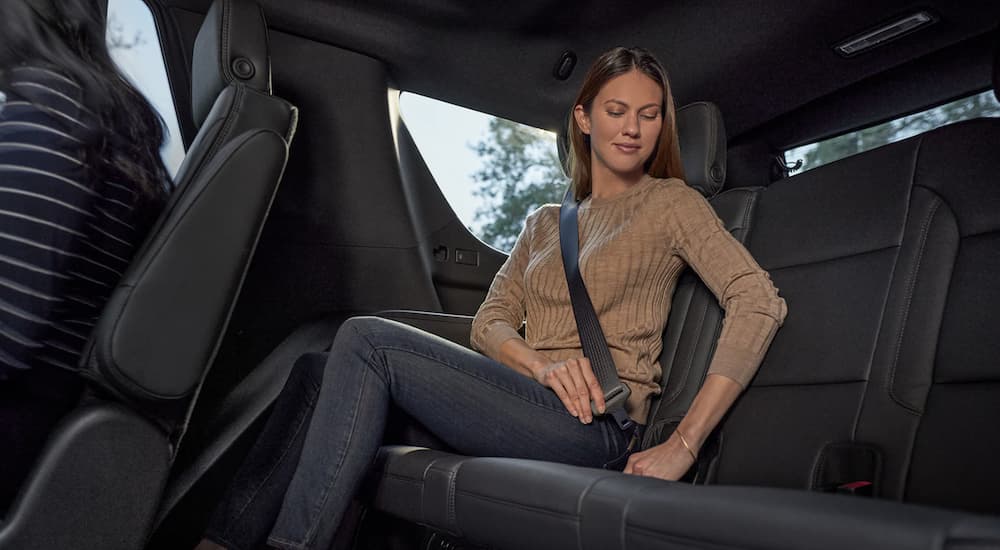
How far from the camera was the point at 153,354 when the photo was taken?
56.7 inches

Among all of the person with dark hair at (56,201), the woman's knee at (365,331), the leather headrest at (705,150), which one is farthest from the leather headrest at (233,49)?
the leather headrest at (705,150)

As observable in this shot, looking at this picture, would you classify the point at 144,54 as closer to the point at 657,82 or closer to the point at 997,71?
the point at 657,82

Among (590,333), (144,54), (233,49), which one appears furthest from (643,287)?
(144,54)

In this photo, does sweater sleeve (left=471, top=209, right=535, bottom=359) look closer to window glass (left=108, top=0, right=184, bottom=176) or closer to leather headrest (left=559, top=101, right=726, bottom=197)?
leather headrest (left=559, top=101, right=726, bottom=197)

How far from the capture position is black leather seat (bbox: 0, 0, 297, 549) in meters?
1.34

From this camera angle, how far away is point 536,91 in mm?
2820

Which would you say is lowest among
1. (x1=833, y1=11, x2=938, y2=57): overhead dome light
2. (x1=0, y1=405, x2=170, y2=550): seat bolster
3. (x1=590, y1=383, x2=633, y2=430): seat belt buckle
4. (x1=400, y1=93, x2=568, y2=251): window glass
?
(x1=0, y1=405, x2=170, y2=550): seat bolster

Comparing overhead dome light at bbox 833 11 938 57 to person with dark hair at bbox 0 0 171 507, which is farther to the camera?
overhead dome light at bbox 833 11 938 57

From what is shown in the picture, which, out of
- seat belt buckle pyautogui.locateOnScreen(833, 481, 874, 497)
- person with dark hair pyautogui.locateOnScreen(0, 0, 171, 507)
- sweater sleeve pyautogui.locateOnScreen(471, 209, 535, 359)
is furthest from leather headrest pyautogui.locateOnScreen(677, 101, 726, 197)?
person with dark hair pyautogui.locateOnScreen(0, 0, 171, 507)

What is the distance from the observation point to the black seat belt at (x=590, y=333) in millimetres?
1581

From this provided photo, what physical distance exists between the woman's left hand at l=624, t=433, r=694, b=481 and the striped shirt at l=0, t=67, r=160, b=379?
1028mm

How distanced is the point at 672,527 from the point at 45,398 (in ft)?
3.55

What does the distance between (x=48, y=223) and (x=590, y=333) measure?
1.02m

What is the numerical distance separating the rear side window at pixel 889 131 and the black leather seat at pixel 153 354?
4.53 ft
